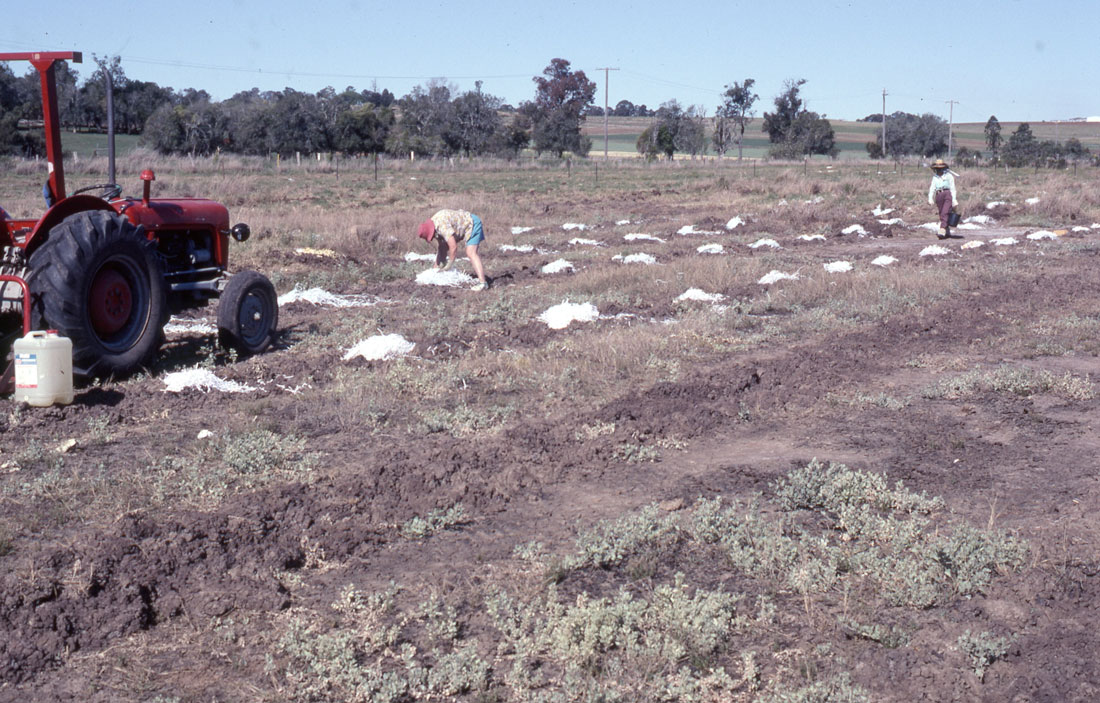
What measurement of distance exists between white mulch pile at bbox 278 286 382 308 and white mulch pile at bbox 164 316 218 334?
122cm

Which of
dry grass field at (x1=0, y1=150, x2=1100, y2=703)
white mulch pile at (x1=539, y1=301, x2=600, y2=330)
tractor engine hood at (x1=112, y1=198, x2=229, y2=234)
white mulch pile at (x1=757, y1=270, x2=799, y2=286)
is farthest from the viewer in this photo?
white mulch pile at (x1=757, y1=270, x2=799, y2=286)

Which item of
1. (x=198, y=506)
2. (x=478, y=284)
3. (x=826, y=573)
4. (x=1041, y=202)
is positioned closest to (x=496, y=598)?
(x=826, y=573)

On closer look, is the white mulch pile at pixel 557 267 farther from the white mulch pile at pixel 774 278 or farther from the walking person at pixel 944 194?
the walking person at pixel 944 194

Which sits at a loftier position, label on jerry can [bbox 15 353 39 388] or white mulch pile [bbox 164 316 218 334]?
label on jerry can [bbox 15 353 39 388]

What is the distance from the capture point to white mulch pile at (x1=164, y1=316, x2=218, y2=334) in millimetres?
9578

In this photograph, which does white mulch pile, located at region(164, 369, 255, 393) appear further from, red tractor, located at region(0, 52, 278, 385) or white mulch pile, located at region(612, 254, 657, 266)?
white mulch pile, located at region(612, 254, 657, 266)

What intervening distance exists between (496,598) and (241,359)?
200 inches

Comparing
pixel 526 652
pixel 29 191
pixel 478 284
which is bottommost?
pixel 526 652

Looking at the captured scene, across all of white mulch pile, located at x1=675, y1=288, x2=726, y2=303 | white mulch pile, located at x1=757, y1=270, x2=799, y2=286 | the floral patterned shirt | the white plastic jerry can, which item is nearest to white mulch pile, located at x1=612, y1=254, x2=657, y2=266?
white mulch pile, located at x1=757, y1=270, x2=799, y2=286

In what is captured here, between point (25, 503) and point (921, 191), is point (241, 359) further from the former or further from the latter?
point (921, 191)

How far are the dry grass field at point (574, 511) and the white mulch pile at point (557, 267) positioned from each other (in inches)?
128

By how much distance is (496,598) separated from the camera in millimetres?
3979

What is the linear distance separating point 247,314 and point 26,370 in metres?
2.26

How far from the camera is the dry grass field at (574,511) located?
3.55 metres
